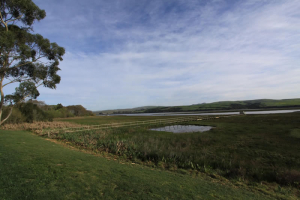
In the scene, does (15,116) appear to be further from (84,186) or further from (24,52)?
(84,186)

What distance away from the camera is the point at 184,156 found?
1084 cm

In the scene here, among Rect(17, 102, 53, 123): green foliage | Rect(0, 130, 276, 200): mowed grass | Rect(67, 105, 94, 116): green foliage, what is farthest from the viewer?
Rect(67, 105, 94, 116): green foliage

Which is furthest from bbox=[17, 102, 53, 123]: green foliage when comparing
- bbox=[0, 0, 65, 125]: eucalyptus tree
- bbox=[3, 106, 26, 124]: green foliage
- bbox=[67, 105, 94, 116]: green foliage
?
bbox=[67, 105, 94, 116]: green foliage

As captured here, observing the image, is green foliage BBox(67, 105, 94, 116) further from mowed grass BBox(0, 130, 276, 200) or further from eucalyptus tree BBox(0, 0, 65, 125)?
mowed grass BBox(0, 130, 276, 200)

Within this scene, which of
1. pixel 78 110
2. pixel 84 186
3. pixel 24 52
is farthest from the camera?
pixel 78 110

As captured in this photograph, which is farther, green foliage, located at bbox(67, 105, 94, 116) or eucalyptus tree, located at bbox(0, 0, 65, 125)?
green foliage, located at bbox(67, 105, 94, 116)

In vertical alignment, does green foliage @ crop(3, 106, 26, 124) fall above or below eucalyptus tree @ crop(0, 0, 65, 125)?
below

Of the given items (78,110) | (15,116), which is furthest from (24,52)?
(78,110)

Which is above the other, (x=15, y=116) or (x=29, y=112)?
(x=29, y=112)

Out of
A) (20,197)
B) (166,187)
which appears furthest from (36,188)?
(166,187)

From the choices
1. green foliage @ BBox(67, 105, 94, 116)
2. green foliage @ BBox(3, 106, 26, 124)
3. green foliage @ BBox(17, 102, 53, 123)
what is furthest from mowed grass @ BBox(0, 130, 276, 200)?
green foliage @ BBox(67, 105, 94, 116)

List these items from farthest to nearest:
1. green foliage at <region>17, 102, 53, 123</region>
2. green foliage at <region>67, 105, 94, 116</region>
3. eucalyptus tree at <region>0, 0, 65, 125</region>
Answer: green foliage at <region>67, 105, 94, 116</region>, green foliage at <region>17, 102, 53, 123</region>, eucalyptus tree at <region>0, 0, 65, 125</region>

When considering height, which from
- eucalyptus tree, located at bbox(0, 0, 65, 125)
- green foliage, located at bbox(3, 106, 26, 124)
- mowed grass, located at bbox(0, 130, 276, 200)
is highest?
eucalyptus tree, located at bbox(0, 0, 65, 125)

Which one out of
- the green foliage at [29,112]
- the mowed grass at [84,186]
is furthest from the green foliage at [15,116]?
the mowed grass at [84,186]
